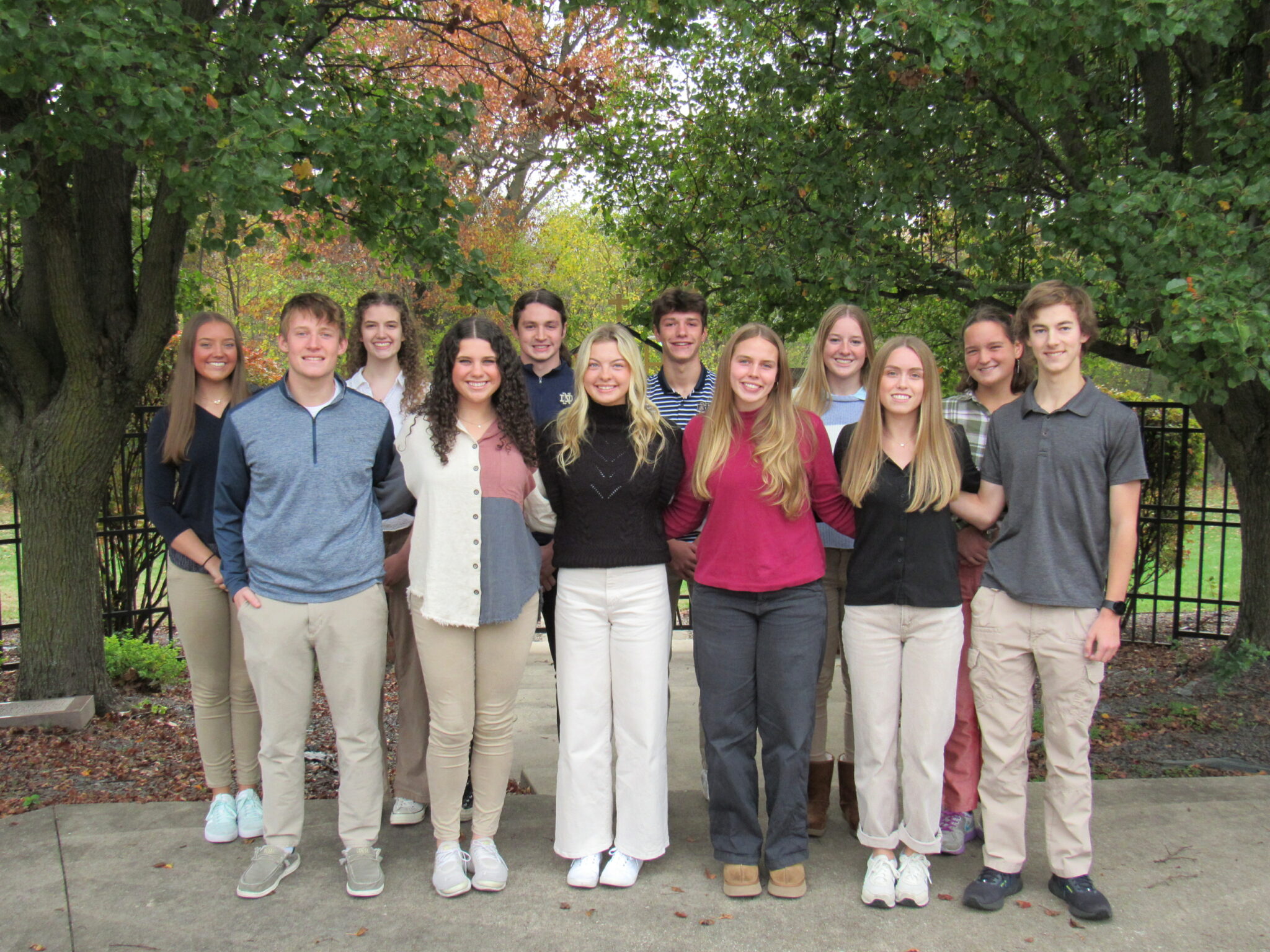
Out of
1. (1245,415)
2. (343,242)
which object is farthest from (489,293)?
(343,242)

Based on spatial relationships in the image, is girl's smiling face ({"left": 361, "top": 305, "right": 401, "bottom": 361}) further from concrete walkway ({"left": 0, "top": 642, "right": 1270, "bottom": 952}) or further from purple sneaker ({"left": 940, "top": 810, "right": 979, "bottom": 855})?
purple sneaker ({"left": 940, "top": 810, "right": 979, "bottom": 855})

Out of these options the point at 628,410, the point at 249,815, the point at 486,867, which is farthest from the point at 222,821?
the point at 628,410

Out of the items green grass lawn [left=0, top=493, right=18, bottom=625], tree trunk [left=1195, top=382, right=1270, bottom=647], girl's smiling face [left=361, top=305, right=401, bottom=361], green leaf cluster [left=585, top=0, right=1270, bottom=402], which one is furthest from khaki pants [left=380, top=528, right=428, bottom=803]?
green grass lawn [left=0, top=493, right=18, bottom=625]

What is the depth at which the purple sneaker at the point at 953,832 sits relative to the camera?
3.61 m

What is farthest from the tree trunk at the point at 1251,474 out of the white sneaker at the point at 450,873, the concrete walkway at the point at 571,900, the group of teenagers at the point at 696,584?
the white sneaker at the point at 450,873

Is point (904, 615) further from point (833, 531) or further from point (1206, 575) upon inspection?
point (1206, 575)

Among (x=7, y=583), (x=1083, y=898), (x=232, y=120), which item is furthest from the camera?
(x=7, y=583)

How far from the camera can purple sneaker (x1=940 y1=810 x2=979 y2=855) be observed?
3605 millimetres

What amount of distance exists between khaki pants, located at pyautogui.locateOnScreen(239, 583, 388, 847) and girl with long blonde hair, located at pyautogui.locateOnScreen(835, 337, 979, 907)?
5.40 feet

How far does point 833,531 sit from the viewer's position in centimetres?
383

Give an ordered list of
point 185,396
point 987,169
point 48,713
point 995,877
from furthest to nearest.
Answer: point 987,169 < point 48,713 < point 185,396 < point 995,877

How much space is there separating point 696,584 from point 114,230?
388 cm

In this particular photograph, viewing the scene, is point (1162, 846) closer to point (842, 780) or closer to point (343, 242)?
point (842, 780)

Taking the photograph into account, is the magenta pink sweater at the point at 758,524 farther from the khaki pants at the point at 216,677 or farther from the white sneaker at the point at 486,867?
the khaki pants at the point at 216,677
